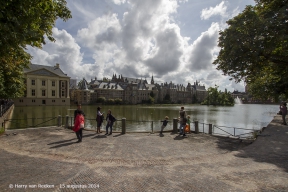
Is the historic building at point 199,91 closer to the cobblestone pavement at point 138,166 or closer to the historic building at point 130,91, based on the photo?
the historic building at point 130,91

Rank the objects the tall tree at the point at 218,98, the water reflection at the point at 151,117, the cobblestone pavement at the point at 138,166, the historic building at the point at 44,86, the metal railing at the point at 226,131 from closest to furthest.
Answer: the cobblestone pavement at the point at 138,166, the metal railing at the point at 226,131, the water reflection at the point at 151,117, the historic building at the point at 44,86, the tall tree at the point at 218,98

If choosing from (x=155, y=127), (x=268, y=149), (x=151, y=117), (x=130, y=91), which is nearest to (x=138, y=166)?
(x=268, y=149)

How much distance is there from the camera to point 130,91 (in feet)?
411

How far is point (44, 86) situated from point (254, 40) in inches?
3135

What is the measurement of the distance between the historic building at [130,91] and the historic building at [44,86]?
17.1 m

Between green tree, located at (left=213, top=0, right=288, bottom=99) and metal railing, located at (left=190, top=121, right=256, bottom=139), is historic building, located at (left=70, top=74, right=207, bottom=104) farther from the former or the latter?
green tree, located at (left=213, top=0, right=288, bottom=99)

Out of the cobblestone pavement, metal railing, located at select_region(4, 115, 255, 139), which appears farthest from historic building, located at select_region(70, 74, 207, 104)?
the cobblestone pavement

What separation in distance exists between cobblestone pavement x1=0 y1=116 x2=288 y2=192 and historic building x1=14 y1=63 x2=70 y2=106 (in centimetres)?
7134

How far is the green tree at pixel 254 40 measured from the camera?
1278cm

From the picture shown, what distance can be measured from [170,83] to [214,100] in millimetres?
54653

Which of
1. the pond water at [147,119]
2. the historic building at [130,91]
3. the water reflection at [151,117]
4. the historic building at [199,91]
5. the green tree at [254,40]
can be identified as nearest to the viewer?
the green tree at [254,40]

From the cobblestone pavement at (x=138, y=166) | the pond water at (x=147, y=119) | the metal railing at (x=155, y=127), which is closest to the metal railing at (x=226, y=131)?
the metal railing at (x=155, y=127)

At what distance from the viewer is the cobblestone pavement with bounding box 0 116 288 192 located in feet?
17.3

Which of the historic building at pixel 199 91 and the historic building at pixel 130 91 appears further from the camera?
the historic building at pixel 199 91
